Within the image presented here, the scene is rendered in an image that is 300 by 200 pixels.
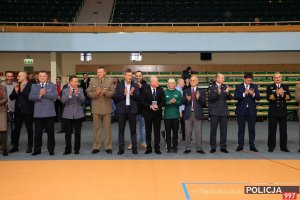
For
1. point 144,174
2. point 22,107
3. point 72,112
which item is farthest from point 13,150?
point 144,174

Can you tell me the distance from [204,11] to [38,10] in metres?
8.49

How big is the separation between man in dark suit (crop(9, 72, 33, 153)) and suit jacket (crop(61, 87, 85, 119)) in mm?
765

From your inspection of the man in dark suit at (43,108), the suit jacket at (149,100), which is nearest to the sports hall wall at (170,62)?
the suit jacket at (149,100)

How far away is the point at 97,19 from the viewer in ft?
60.4

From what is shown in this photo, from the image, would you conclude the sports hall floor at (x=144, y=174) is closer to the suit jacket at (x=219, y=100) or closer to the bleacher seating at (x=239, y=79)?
the suit jacket at (x=219, y=100)

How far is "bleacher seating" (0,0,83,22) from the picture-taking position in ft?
60.2

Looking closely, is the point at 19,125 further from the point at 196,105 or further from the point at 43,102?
the point at 196,105

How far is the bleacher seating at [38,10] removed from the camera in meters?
18.3

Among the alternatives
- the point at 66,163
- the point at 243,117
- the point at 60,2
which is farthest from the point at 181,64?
the point at 66,163

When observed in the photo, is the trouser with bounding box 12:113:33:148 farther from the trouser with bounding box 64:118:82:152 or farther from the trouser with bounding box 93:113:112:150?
the trouser with bounding box 93:113:112:150

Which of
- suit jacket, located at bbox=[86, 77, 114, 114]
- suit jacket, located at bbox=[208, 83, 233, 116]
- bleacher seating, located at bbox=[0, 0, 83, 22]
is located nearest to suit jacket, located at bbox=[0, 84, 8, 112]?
suit jacket, located at bbox=[86, 77, 114, 114]

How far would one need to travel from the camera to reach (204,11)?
1928 cm

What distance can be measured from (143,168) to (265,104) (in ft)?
35.9

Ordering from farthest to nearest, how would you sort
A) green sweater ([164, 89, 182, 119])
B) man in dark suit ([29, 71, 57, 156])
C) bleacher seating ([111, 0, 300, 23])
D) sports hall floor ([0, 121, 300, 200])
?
1. bleacher seating ([111, 0, 300, 23])
2. green sweater ([164, 89, 182, 119])
3. man in dark suit ([29, 71, 57, 156])
4. sports hall floor ([0, 121, 300, 200])
